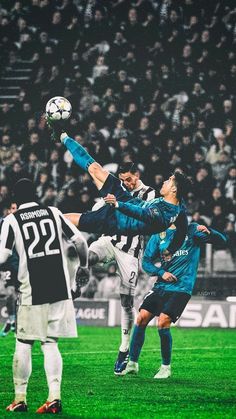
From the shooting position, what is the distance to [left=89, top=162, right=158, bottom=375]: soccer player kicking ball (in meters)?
9.63

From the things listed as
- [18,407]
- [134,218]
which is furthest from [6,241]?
[134,218]

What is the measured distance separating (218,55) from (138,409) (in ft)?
45.3

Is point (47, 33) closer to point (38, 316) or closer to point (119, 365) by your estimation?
point (119, 365)

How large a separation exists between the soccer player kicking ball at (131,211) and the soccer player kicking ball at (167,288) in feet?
0.40

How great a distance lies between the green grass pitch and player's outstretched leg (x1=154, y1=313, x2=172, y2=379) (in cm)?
12

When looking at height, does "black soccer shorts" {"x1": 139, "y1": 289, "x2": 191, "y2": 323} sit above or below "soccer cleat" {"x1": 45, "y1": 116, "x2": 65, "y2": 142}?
below

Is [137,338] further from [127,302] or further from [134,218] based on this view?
[134,218]

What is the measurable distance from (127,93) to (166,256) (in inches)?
402

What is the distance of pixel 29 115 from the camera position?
66.2 ft

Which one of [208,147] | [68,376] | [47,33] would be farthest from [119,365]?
[47,33]

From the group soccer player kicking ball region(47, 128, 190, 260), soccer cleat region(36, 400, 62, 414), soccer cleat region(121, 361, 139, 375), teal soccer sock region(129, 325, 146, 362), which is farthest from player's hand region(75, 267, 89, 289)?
soccer cleat region(121, 361, 139, 375)

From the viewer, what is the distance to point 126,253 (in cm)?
997

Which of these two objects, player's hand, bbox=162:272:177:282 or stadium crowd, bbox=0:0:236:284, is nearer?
player's hand, bbox=162:272:177:282

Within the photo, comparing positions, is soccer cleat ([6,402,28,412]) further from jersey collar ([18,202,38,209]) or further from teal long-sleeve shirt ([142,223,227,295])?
teal long-sleeve shirt ([142,223,227,295])
